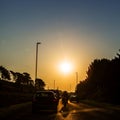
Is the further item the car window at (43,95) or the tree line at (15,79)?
the tree line at (15,79)

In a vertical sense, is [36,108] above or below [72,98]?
below

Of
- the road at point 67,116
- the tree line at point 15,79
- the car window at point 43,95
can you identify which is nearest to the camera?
A: the road at point 67,116

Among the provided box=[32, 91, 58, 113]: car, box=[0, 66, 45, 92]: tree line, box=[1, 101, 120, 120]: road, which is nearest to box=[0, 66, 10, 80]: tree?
box=[0, 66, 45, 92]: tree line

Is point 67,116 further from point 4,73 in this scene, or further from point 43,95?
point 4,73

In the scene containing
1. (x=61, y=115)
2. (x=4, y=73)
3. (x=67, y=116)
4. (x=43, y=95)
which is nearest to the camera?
(x=67, y=116)

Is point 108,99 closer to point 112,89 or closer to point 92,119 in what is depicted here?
point 112,89

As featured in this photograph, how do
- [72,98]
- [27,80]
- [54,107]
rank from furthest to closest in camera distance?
[27,80] < [72,98] < [54,107]

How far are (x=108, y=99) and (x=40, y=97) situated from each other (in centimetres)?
3457

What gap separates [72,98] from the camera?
274ft

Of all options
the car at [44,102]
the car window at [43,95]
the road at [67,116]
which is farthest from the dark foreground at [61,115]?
the car window at [43,95]

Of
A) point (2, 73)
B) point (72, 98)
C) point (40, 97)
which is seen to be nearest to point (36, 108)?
point (40, 97)

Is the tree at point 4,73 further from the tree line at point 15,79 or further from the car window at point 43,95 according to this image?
the car window at point 43,95

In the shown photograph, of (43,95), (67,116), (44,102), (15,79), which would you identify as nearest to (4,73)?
(15,79)

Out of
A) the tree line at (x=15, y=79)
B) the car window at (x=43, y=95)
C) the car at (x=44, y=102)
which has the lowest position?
the car at (x=44, y=102)
